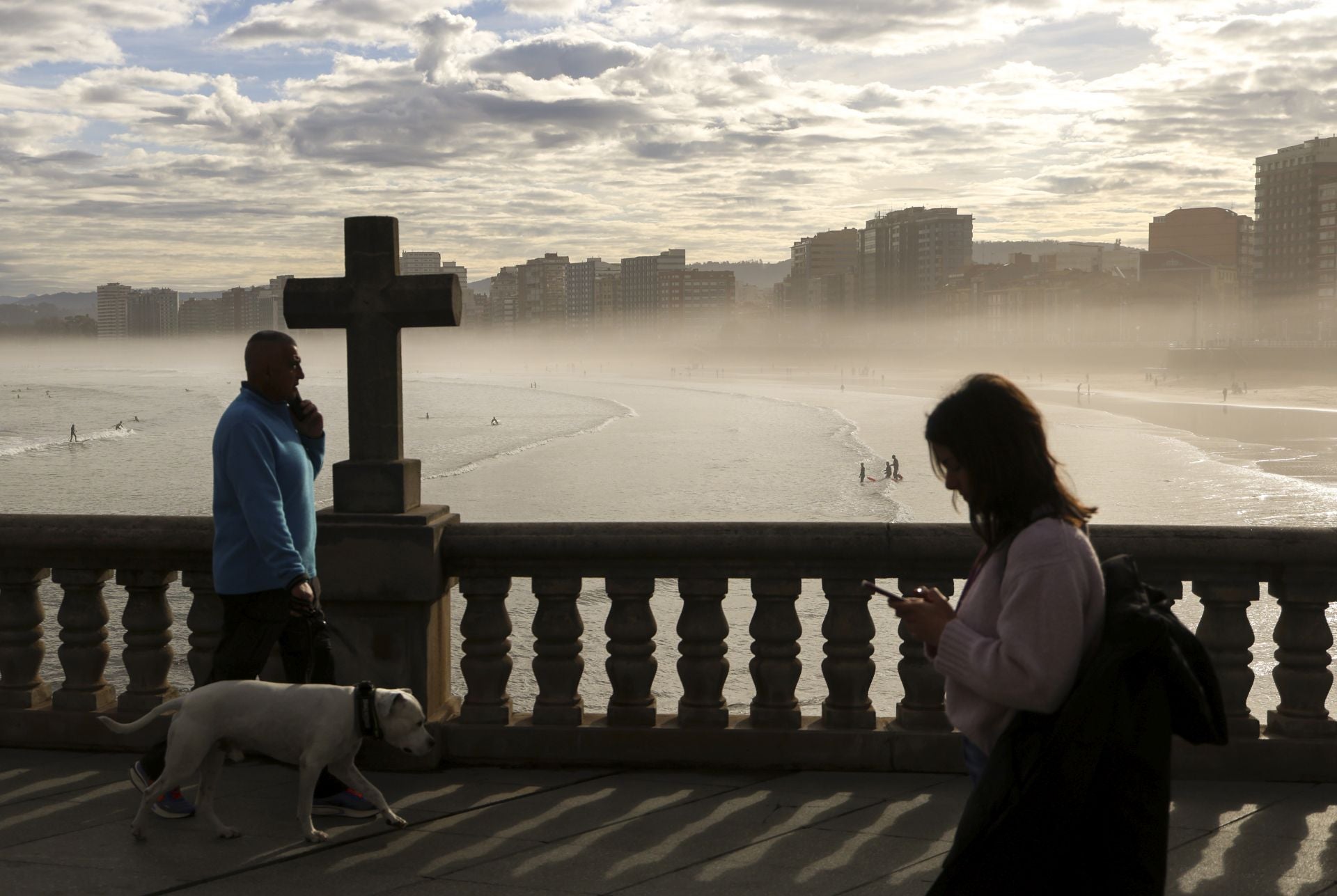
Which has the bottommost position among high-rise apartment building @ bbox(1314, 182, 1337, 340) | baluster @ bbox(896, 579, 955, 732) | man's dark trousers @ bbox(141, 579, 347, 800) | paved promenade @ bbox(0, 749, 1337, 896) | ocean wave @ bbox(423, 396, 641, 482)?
ocean wave @ bbox(423, 396, 641, 482)

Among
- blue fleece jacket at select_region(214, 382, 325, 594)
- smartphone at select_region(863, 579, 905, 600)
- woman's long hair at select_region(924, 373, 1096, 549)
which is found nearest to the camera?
woman's long hair at select_region(924, 373, 1096, 549)

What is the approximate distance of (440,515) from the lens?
17.4 ft

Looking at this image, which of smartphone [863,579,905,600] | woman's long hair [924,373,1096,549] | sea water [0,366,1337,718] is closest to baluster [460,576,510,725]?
smartphone [863,579,905,600]

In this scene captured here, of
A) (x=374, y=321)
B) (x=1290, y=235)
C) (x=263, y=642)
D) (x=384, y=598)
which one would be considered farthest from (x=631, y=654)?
(x=1290, y=235)

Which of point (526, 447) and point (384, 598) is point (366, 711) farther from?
point (526, 447)

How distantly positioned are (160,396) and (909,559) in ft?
421

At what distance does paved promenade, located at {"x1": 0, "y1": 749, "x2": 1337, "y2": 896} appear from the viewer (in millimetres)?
3918

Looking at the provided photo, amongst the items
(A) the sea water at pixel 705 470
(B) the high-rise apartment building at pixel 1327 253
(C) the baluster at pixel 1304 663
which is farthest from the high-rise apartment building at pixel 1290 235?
(C) the baluster at pixel 1304 663

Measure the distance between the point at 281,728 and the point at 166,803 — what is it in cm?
56

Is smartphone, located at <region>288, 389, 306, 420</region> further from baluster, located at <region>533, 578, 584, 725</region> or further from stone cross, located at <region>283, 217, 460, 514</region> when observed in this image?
baluster, located at <region>533, 578, 584, 725</region>

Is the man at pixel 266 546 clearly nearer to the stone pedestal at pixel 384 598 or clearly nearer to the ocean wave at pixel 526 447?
the stone pedestal at pixel 384 598

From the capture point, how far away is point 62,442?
71.8 metres

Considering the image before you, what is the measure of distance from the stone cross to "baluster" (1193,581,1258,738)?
3012mm

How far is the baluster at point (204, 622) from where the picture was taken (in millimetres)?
5312
